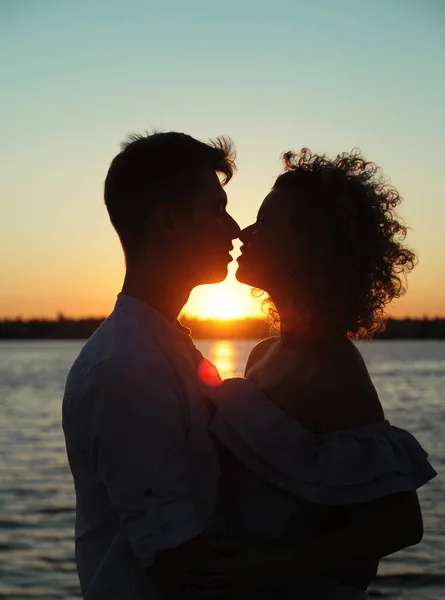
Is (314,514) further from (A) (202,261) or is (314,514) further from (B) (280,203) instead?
(B) (280,203)

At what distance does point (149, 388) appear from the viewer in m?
2.50

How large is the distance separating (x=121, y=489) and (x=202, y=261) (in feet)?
3.23

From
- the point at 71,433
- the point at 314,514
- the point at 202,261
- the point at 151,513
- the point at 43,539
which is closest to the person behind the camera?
the point at 151,513

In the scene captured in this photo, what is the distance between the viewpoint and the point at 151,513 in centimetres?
243

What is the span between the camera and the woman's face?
3242mm

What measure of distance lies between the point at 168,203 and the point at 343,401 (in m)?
0.93

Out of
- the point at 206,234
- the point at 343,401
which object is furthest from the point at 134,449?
the point at 206,234

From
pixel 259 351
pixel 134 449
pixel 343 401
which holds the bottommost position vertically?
pixel 134 449

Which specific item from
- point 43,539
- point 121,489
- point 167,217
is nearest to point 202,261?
point 167,217

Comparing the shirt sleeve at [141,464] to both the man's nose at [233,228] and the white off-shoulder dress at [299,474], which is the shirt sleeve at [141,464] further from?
the man's nose at [233,228]

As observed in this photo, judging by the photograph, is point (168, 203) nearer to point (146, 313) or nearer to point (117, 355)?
point (146, 313)

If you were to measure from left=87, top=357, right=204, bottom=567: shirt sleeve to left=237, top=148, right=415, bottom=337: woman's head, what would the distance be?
0.93 m

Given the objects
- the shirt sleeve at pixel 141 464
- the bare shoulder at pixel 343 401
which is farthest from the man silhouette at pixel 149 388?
the bare shoulder at pixel 343 401

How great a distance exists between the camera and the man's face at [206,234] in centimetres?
302
